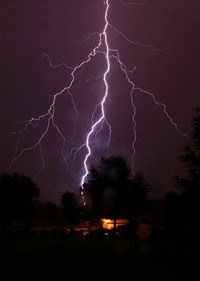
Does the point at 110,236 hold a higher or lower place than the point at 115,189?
lower

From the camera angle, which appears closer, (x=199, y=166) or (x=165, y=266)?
(x=165, y=266)

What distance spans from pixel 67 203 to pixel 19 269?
4338 inches

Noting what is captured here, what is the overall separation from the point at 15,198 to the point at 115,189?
18314mm

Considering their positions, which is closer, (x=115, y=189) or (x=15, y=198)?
(x=115, y=189)

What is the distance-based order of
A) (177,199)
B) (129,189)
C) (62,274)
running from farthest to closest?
(129,189)
(177,199)
(62,274)

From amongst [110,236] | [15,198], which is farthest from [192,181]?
[15,198]

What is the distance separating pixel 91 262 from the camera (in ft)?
56.3

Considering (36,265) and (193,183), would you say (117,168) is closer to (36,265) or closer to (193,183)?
(193,183)

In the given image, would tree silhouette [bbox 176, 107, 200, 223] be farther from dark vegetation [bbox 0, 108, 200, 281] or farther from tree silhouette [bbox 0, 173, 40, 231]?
tree silhouette [bbox 0, 173, 40, 231]

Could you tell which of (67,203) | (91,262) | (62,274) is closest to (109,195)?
(91,262)

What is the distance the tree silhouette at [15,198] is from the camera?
245 feet

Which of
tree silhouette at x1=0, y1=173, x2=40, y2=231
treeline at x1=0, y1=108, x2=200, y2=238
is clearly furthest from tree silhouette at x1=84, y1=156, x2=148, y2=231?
tree silhouette at x1=0, y1=173, x2=40, y2=231

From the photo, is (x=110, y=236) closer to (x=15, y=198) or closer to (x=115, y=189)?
(x=115, y=189)

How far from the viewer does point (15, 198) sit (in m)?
76.8
